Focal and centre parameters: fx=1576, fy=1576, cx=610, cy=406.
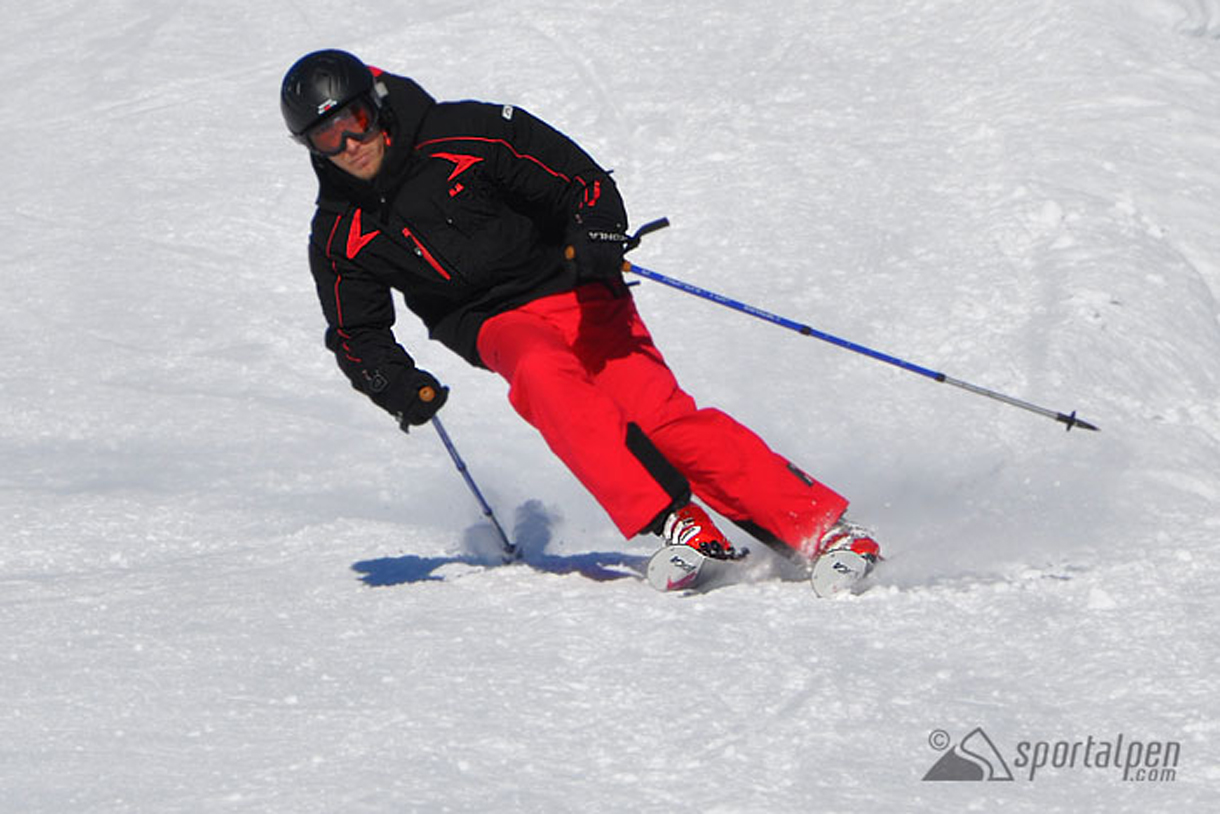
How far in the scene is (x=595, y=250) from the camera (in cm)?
495

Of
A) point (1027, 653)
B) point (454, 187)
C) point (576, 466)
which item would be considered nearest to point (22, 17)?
point (454, 187)

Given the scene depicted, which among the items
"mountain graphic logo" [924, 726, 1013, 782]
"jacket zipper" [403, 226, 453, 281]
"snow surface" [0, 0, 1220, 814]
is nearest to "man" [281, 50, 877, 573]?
"jacket zipper" [403, 226, 453, 281]

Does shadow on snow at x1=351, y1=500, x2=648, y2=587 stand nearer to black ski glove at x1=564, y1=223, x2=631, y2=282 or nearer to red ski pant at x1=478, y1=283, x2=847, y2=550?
red ski pant at x1=478, y1=283, x2=847, y2=550

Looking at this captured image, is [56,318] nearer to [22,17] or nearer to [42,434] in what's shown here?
[42,434]

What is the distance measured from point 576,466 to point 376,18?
23.5ft

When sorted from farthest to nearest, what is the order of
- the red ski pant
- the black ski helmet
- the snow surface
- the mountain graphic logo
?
1. the black ski helmet
2. the red ski pant
3. the snow surface
4. the mountain graphic logo

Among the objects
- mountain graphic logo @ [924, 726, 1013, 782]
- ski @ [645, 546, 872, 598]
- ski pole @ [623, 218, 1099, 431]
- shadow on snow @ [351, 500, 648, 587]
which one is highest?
ski pole @ [623, 218, 1099, 431]

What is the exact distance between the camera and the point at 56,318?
796cm

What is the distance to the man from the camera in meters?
4.73

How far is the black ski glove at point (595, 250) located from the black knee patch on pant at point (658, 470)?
0.54 metres

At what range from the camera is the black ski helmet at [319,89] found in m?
4.79

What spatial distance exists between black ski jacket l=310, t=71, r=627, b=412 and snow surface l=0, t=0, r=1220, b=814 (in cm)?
82

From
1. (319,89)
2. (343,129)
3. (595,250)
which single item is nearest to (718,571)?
(595,250)

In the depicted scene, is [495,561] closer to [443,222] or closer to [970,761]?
[443,222]
